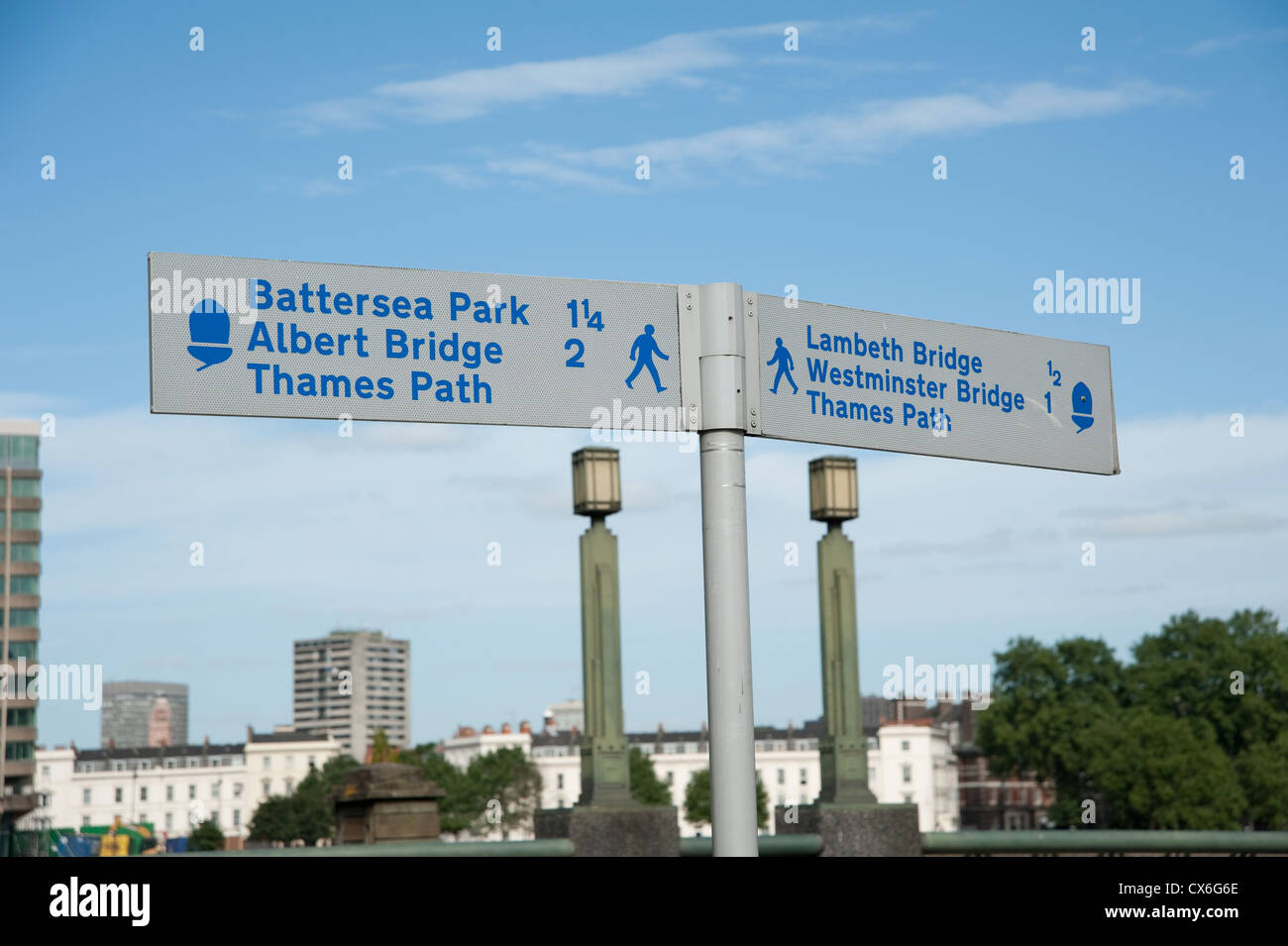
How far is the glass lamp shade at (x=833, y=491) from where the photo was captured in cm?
1806

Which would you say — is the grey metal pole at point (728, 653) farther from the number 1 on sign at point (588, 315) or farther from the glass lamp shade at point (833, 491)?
the glass lamp shade at point (833, 491)

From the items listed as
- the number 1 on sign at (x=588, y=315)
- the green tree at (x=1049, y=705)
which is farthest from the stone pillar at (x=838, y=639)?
the green tree at (x=1049, y=705)

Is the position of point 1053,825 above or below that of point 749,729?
below

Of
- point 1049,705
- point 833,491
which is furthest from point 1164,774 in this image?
point 833,491

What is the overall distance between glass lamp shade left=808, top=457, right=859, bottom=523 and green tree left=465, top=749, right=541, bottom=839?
115773 mm

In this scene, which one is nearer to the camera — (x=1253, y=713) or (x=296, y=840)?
(x=1253, y=713)

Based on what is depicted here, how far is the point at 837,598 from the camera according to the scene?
1823 cm

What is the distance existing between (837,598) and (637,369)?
1454cm

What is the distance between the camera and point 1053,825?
101m
